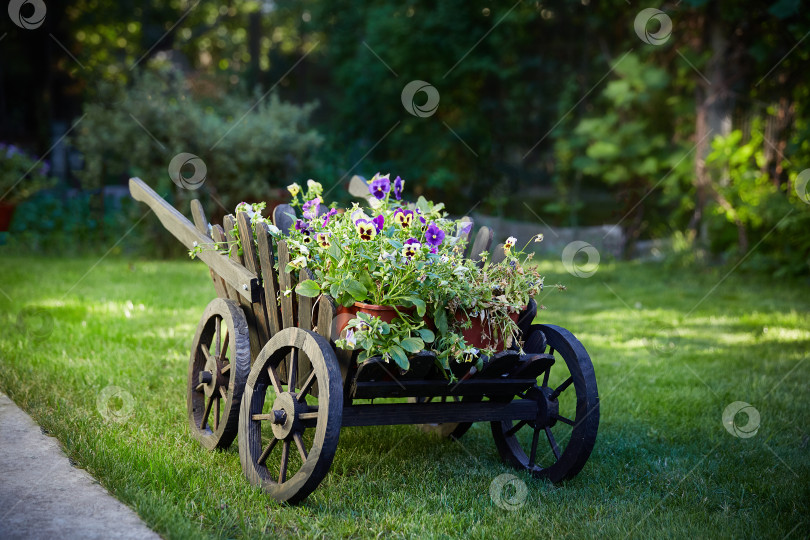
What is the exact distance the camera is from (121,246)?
958 centimetres

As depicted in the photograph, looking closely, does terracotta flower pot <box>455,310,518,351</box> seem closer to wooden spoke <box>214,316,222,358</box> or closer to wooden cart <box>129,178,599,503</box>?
wooden cart <box>129,178,599,503</box>

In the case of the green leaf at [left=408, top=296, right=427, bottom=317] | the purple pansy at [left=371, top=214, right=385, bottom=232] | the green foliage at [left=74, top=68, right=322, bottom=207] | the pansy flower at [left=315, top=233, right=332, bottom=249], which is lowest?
the green leaf at [left=408, top=296, right=427, bottom=317]

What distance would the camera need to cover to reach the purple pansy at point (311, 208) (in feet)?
10.0

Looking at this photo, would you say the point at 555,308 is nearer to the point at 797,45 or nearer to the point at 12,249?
the point at 797,45

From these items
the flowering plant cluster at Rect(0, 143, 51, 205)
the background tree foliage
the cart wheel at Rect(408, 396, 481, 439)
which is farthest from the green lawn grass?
the flowering plant cluster at Rect(0, 143, 51, 205)

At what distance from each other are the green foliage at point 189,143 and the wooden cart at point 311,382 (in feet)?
19.8

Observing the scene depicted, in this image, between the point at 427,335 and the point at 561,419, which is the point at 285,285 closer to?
the point at 427,335

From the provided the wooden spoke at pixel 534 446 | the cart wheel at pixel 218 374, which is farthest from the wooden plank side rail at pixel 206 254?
the wooden spoke at pixel 534 446

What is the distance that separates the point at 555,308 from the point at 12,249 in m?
6.61

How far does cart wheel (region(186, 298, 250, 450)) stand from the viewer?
310 centimetres

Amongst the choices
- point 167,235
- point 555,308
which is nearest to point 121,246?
point 167,235

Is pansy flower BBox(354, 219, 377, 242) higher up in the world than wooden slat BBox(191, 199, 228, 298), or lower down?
higher up

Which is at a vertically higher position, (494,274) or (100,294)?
(494,274)

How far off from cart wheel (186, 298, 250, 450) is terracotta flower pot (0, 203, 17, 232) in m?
6.51
